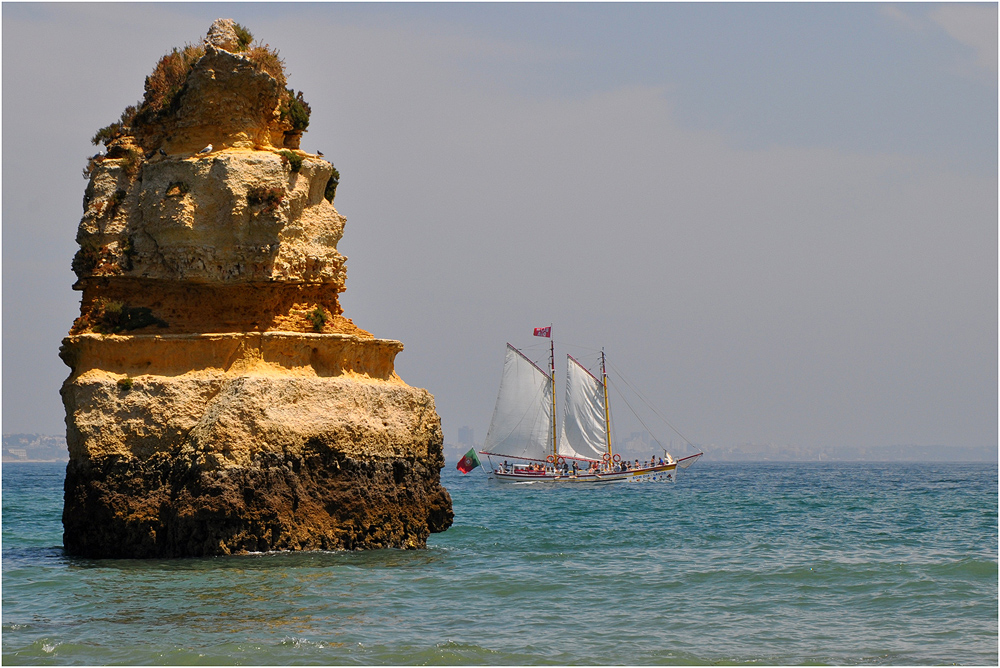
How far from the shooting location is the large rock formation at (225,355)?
1808cm

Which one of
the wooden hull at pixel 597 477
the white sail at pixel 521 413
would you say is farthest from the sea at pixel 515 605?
the white sail at pixel 521 413

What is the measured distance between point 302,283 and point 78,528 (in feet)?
19.6

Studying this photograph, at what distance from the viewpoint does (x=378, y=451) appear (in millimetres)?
19453

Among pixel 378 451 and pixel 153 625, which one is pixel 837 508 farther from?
pixel 153 625

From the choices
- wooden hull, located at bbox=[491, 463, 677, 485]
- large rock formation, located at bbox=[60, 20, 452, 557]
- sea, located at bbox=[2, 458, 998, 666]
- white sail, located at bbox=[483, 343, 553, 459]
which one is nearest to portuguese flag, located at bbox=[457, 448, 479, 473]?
wooden hull, located at bbox=[491, 463, 677, 485]

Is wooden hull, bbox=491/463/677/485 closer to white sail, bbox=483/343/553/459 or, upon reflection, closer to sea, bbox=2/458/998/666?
white sail, bbox=483/343/553/459

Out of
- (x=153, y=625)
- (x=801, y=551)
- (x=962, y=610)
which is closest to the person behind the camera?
(x=153, y=625)

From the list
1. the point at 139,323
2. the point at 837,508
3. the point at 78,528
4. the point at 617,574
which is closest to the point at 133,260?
the point at 139,323

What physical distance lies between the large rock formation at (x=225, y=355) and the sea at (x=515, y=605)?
842 millimetres

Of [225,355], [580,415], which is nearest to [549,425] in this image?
[580,415]

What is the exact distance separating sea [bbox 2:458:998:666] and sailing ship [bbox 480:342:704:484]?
50390 millimetres

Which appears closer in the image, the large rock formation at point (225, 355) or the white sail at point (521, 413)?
the large rock formation at point (225, 355)

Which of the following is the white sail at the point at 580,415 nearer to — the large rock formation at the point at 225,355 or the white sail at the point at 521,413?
the white sail at the point at 521,413

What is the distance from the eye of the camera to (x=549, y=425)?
253ft
